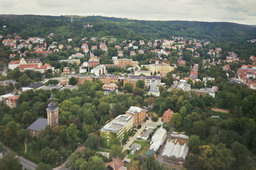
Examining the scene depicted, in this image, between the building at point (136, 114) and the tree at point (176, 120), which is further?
the building at point (136, 114)

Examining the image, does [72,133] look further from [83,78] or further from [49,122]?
[83,78]

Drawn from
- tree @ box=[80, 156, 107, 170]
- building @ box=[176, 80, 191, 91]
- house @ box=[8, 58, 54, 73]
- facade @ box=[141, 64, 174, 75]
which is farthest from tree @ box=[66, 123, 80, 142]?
facade @ box=[141, 64, 174, 75]

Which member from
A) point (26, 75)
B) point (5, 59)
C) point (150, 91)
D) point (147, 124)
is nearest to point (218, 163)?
point (147, 124)

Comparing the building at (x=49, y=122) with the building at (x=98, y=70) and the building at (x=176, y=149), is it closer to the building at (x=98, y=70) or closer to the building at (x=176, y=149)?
the building at (x=176, y=149)

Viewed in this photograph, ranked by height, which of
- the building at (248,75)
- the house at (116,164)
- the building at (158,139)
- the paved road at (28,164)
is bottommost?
the paved road at (28,164)

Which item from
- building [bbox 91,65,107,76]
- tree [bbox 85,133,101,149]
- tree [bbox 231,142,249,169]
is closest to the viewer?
tree [bbox 231,142,249,169]

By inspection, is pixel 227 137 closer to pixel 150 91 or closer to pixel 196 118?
pixel 196 118

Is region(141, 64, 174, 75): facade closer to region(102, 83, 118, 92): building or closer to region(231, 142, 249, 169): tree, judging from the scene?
region(102, 83, 118, 92): building

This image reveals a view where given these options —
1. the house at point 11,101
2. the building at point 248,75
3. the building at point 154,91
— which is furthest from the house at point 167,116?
the building at point 248,75
